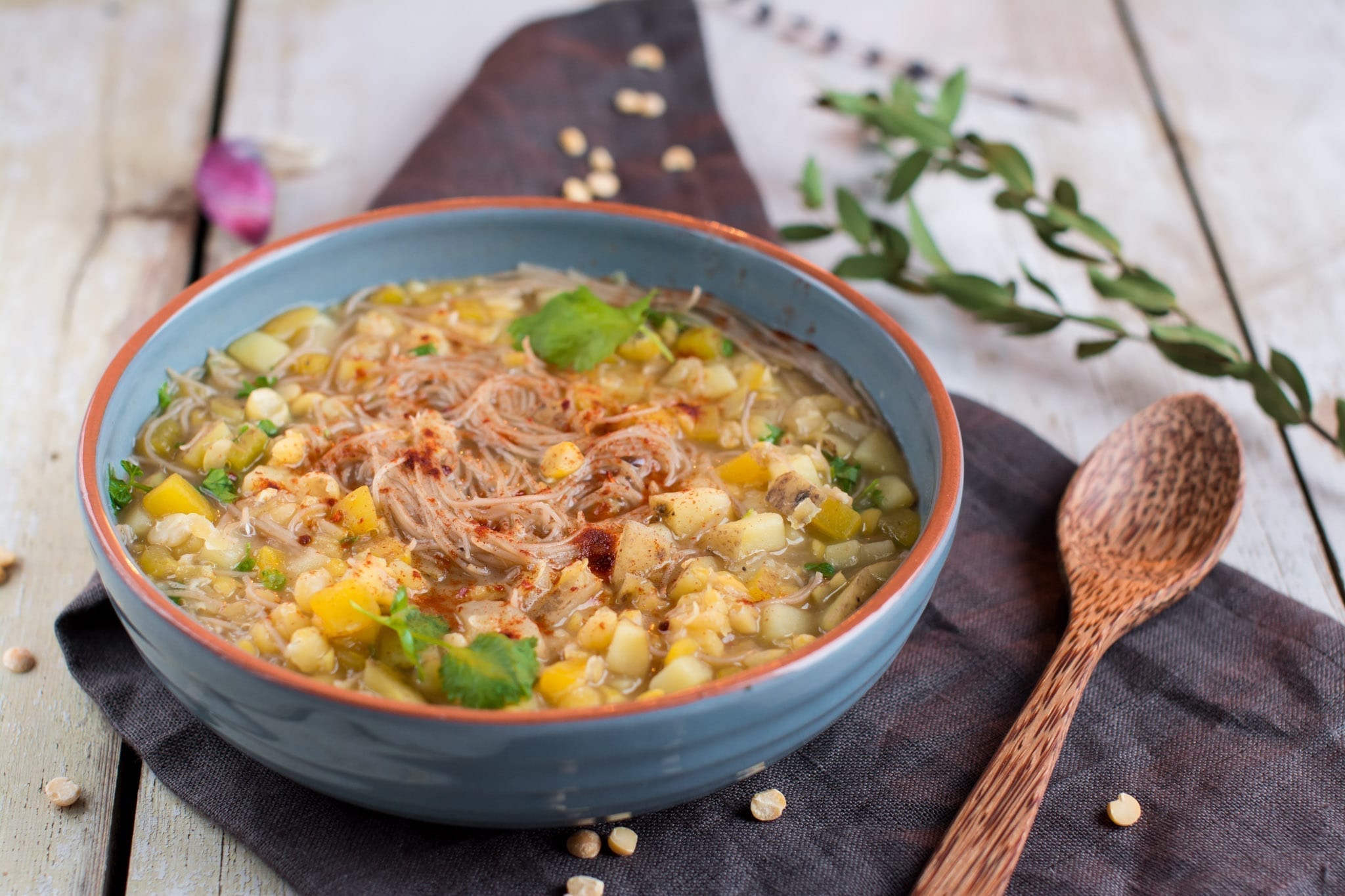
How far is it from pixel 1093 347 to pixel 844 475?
159cm

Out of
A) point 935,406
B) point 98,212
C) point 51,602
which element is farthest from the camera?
point 98,212

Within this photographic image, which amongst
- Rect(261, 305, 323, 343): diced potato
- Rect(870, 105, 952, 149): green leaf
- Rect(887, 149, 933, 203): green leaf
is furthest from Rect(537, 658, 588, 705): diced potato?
Rect(870, 105, 952, 149): green leaf

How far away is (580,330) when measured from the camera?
3.98 m

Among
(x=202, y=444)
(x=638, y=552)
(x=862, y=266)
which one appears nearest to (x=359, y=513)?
(x=202, y=444)

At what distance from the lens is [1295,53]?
6.73m

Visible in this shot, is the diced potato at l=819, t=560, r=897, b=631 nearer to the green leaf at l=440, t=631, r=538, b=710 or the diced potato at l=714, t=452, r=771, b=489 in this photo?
the diced potato at l=714, t=452, r=771, b=489

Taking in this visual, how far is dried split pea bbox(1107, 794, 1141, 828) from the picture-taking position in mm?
3170

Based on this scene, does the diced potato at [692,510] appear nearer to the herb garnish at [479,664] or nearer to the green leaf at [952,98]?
the herb garnish at [479,664]

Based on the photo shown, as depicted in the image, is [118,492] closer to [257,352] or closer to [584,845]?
[257,352]

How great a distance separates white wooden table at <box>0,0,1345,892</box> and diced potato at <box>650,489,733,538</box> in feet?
4.87

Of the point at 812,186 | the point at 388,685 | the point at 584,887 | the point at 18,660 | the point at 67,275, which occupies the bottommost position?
the point at 67,275

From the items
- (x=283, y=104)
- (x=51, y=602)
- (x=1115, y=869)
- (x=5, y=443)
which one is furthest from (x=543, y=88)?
(x=1115, y=869)

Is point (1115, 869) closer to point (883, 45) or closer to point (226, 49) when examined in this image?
point (883, 45)

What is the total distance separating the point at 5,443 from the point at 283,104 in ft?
7.88
